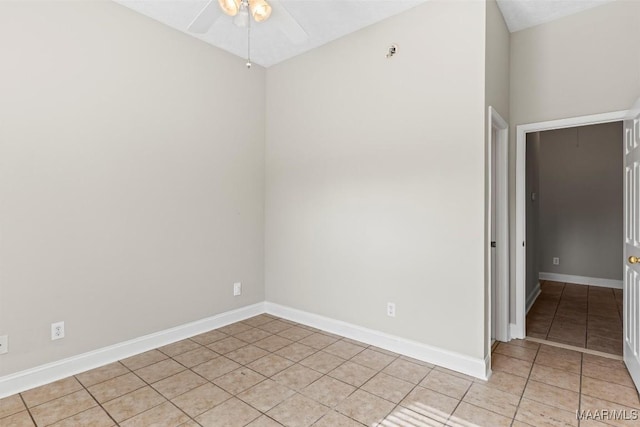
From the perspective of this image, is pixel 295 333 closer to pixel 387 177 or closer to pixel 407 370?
pixel 407 370

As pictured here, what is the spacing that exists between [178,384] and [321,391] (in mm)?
1007

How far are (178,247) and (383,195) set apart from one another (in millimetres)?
1945

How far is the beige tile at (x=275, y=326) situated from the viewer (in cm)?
344

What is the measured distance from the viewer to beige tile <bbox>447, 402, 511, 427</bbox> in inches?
76.7

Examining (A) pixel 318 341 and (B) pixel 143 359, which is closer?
(B) pixel 143 359

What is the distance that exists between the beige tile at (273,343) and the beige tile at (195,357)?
1.35 feet

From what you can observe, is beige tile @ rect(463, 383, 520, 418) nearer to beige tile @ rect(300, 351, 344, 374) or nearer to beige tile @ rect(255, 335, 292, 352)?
beige tile @ rect(300, 351, 344, 374)

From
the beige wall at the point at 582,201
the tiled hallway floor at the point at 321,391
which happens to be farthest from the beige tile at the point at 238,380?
the beige wall at the point at 582,201

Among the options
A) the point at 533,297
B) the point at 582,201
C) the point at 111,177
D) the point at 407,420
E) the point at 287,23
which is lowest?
the point at 407,420

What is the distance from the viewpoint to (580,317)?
3758 mm

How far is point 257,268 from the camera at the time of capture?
3.93 meters

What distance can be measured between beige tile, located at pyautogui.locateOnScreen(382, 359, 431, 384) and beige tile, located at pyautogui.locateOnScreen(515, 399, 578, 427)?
64 cm

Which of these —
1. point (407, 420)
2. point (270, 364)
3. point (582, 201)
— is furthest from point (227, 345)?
point (582, 201)

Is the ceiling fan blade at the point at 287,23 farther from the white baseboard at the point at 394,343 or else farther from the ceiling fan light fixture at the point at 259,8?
the white baseboard at the point at 394,343
